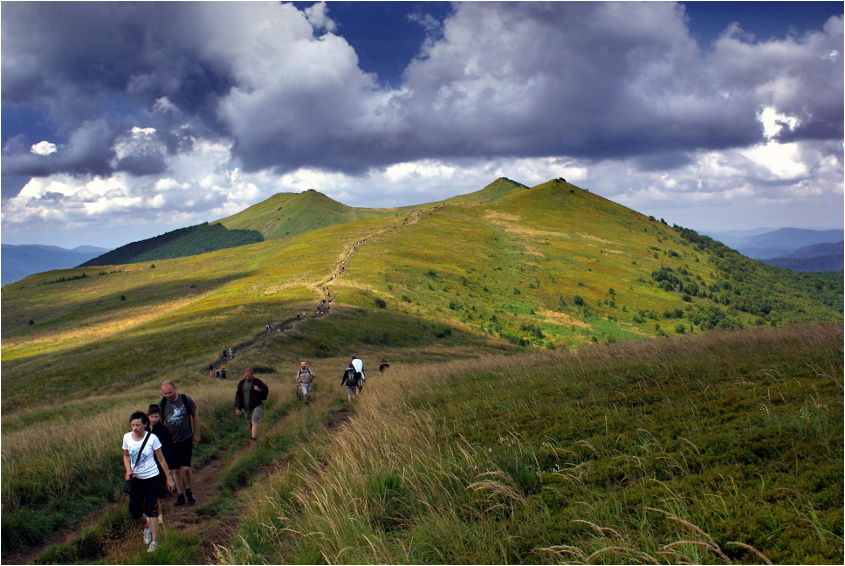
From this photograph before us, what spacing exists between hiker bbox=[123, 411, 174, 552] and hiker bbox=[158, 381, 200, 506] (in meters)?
1.24

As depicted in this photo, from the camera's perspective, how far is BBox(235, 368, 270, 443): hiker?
39.1ft

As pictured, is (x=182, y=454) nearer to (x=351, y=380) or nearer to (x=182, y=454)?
(x=182, y=454)

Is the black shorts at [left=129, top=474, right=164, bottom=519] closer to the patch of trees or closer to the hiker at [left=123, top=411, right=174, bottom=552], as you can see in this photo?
the hiker at [left=123, top=411, right=174, bottom=552]

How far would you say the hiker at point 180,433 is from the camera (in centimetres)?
820

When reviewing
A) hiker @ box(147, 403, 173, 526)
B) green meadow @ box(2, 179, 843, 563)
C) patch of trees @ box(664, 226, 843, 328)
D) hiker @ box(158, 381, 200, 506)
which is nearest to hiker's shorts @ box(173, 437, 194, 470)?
hiker @ box(158, 381, 200, 506)

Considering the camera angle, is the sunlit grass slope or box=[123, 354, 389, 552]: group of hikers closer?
box=[123, 354, 389, 552]: group of hikers

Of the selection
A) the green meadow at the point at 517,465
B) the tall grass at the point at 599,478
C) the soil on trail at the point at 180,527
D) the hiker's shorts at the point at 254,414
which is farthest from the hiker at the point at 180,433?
the hiker's shorts at the point at 254,414

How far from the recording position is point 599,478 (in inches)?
214

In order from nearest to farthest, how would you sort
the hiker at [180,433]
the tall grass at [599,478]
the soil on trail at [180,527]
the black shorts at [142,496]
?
the tall grass at [599,478]
the soil on trail at [180,527]
the black shorts at [142,496]
the hiker at [180,433]

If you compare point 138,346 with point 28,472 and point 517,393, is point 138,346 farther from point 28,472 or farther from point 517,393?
point 517,393

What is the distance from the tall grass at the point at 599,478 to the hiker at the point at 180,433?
1788 millimetres


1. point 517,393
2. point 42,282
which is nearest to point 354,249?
point 517,393

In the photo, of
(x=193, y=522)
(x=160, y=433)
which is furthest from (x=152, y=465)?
(x=193, y=522)

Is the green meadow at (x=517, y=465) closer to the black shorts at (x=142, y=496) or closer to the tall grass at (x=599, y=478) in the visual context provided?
the tall grass at (x=599, y=478)
